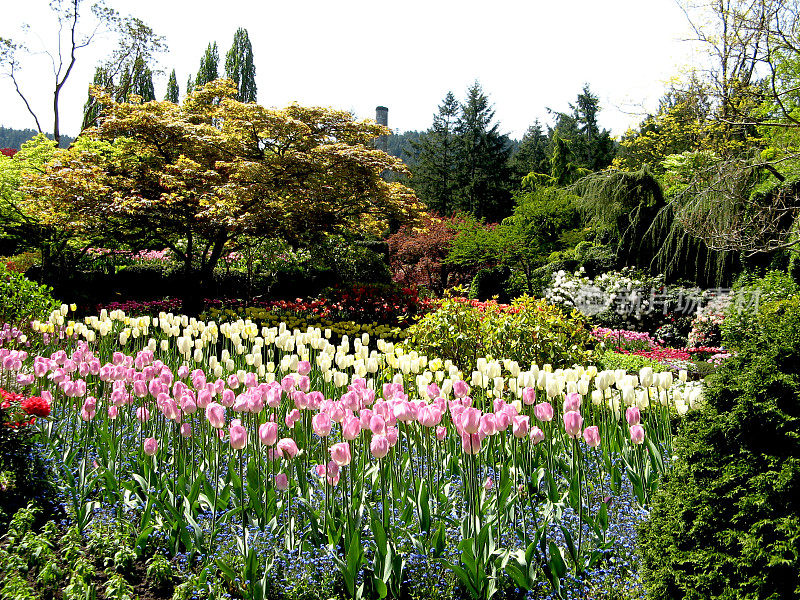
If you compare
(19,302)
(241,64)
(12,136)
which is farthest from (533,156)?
(12,136)

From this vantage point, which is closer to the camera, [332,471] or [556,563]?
[556,563]

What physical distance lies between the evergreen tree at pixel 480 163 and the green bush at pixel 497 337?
2260 centimetres

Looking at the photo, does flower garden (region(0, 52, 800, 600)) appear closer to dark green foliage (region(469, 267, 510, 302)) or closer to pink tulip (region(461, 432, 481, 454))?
pink tulip (region(461, 432, 481, 454))

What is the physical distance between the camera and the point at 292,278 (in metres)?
12.9

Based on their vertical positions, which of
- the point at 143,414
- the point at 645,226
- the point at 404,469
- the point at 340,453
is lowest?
the point at 404,469

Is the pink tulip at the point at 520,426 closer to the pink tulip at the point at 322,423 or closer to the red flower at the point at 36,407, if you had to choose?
the pink tulip at the point at 322,423

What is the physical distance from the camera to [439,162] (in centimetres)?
3338

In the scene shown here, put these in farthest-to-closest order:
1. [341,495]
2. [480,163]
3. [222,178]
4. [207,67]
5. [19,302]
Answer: [480,163] → [207,67] → [222,178] → [19,302] → [341,495]

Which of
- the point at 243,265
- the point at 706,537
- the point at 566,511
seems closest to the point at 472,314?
the point at 566,511

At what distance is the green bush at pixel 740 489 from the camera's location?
150 cm

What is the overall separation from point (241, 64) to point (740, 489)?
79.2 feet

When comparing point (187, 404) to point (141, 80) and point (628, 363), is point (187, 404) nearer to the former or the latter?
point (628, 363)

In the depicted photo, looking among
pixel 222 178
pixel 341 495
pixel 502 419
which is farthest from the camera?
pixel 222 178

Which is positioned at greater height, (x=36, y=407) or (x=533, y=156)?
(x=533, y=156)
